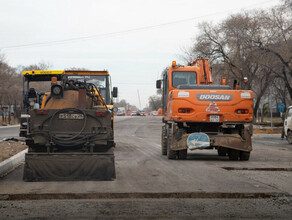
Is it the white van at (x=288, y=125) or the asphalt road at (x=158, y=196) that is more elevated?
the white van at (x=288, y=125)

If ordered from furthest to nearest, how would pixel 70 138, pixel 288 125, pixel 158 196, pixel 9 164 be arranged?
pixel 288 125 < pixel 9 164 < pixel 70 138 < pixel 158 196

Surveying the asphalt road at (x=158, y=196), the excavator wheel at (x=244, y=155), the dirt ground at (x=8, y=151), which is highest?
the dirt ground at (x=8, y=151)

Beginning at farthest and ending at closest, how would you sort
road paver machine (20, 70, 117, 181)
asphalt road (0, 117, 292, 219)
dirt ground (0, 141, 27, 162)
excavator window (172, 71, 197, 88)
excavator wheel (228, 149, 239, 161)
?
excavator window (172, 71, 197, 88)
excavator wheel (228, 149, 239, 161)
dirt ground (0, 141, 27, 162)
road paver machine (20, 70, 117, 181)
asphalt road (0, 117, 292, 219)

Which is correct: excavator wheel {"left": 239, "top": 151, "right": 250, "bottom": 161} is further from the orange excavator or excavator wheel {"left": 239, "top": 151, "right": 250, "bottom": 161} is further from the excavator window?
the excavator window

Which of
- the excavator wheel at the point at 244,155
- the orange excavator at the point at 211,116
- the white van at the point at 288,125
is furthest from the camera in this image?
the white van at the point at 288,125

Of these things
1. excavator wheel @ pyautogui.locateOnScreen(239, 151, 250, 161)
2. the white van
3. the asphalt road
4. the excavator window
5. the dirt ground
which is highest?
the excavator window

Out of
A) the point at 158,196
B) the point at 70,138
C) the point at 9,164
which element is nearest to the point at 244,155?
the point at 70,138

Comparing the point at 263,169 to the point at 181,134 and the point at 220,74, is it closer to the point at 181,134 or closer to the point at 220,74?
the point at 181,134

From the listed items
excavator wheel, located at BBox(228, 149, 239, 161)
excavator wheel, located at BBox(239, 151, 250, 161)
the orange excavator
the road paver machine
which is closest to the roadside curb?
the road paver machine

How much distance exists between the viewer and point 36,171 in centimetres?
1017

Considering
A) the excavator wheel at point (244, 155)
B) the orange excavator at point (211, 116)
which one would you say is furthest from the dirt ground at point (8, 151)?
the excavator wheel at point (244, 155)

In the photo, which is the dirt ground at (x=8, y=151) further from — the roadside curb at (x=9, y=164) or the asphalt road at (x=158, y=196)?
the asphalt road at (x=158, y=196)

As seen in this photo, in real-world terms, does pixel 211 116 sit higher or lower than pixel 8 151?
higher

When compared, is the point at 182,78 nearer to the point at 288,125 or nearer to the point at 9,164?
the point at 9,164
